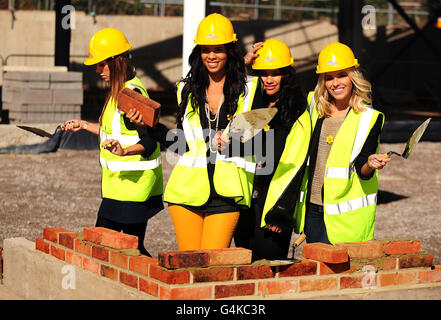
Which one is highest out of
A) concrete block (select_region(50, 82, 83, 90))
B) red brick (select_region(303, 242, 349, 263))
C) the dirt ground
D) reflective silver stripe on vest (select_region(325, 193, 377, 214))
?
reflective silver stripe on vest (select_region(325, 193, 377, 214))

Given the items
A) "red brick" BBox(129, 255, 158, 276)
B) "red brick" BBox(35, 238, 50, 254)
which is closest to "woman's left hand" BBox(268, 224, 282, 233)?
"red brick" BBox(129, 255, 158, 276)

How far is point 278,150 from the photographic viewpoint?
5184 millimetres

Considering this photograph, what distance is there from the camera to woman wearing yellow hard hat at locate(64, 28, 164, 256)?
5.53m

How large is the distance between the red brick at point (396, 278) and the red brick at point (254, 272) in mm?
710

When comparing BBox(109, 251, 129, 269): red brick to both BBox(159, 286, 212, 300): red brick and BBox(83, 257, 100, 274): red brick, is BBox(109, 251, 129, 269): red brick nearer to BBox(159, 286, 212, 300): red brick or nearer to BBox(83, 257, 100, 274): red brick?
BBox(83, 257, 100, 274): red brick

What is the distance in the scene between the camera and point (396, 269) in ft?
17.3

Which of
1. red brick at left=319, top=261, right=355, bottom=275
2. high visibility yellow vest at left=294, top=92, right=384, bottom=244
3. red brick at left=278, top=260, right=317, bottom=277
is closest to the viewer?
red brick at left=278, top=260, right=317, bottom=277

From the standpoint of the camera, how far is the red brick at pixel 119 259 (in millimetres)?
4926

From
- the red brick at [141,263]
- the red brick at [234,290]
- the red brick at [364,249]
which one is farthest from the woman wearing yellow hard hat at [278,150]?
the red brick at [141,263]

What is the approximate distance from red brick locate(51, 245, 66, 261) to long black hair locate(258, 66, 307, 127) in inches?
60.9

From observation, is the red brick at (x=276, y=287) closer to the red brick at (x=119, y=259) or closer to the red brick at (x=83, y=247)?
the red brick at (x=119, y=259)

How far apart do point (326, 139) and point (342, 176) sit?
271 millimetres
